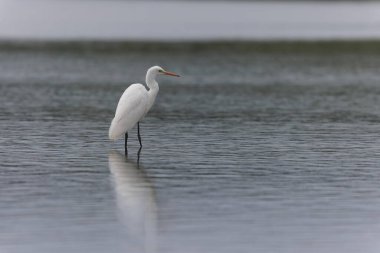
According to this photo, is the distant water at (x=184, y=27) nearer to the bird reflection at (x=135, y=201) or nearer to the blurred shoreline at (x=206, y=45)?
the blurred shoreline at (x=206, y=45)

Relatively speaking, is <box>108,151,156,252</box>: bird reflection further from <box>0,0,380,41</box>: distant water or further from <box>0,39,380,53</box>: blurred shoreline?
<box>0,0,380,41</box>: distant water

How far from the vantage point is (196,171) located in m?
16.8

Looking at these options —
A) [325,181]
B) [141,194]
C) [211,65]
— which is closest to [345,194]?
[325,181]

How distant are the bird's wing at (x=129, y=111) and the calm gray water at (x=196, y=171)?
1.26ft

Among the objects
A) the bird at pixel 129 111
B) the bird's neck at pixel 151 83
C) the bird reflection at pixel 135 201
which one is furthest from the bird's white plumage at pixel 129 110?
the bird reflection at pixel 135 201

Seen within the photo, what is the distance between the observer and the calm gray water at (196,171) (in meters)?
12.3

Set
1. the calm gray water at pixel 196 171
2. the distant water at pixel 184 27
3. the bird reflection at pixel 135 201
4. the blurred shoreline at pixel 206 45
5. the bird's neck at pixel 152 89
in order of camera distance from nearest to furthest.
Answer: the bird reflection at pixel 135 201 → the calm gray water at pixel 196 171 → the bird's neck at pixel 152 89 → the blurred shoreline at pixel 206 45 → the distant water at pixel 184 27

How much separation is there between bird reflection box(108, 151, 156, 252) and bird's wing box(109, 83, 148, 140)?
68 cm

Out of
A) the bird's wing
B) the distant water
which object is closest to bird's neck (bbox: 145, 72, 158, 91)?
the bird's wing

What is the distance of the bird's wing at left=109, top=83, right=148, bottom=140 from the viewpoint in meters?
19.2

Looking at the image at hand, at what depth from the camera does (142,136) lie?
70.6 ft

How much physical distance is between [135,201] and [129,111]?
5115 mm

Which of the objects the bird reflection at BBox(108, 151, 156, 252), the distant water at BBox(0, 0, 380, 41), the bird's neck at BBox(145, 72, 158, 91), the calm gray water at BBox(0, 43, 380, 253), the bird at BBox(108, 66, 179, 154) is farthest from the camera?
the distant water at BBox(0, 0, 380, 41)

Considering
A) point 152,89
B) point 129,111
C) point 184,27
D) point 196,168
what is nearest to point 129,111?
point 129,111
